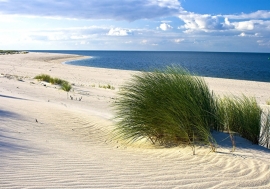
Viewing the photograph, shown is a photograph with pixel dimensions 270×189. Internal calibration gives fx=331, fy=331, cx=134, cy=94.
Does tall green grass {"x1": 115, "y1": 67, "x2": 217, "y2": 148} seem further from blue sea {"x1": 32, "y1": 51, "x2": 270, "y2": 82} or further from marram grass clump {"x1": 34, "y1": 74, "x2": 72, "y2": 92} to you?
marram grass clump {"x1": 34, "y1": 74, "x2": 72, "y2": 92}

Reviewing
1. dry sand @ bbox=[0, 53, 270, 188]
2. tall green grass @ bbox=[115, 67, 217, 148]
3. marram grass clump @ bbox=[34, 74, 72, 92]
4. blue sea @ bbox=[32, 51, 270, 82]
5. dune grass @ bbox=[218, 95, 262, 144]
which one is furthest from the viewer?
blue sea @ bbox=[32, 51, 270, 82]

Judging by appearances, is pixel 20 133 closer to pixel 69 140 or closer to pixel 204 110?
pixel 69 140

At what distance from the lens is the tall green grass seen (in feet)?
19.3

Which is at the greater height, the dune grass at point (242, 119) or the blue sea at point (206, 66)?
the blue sea at point (206, 66)

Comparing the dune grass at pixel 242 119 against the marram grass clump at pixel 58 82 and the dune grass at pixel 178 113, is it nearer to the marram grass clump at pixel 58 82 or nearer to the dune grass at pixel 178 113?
the dune grass at pixel 178 113

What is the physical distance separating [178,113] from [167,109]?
0.84ft

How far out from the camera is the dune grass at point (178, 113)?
590 centimetres

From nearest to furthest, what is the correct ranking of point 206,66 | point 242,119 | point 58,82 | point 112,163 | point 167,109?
1. point 112,163
2. point 167,109
3. point 242,119
4. point 58,82
5. point 206,66

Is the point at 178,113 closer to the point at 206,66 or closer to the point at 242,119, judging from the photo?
the point at 242,119

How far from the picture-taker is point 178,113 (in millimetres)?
5898

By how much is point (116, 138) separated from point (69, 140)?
39.4 inches

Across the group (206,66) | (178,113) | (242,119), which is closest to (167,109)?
(178,113)

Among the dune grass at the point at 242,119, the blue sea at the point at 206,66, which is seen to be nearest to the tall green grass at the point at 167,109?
the dune grass at the point at 242,119

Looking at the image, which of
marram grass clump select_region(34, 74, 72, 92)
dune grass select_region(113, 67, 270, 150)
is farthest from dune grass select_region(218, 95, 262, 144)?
marram grass clump select_region(34, 74, 72, 92)
